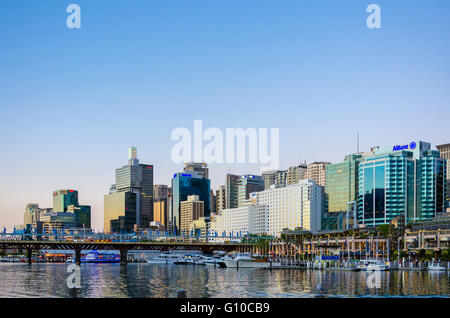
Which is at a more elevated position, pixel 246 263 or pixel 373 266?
pixel 373 266

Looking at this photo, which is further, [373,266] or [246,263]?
[246,263]

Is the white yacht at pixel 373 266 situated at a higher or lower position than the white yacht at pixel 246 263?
higher

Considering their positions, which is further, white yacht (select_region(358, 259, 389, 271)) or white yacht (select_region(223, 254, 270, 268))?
white yacht (select_region(223, 254, 270, 268))

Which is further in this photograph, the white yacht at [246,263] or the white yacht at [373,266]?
the white yacht at [246,263]

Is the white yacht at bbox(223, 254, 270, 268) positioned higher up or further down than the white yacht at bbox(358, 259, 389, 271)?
further down

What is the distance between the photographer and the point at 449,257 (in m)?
148
